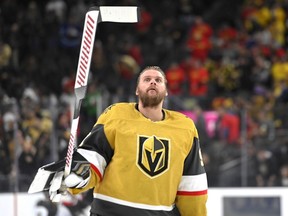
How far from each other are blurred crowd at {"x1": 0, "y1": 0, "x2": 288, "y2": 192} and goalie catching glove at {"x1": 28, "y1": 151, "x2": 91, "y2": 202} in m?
2.91

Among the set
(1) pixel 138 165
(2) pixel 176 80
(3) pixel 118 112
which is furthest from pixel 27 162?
(2) pixel 176 80

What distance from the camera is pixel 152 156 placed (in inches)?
173

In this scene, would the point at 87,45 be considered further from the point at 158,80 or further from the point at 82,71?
the point at 158,80

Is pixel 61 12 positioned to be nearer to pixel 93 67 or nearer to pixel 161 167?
pixel 93 67

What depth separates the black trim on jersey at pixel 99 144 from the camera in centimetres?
442

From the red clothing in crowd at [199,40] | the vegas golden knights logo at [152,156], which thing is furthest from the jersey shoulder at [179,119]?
the red clothing in crowd at [199,40]

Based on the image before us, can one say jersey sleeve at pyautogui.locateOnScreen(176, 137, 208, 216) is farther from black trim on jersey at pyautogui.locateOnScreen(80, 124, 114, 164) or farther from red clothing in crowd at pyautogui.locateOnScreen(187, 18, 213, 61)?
red clothing in crowd at pyautogui.locateOnScreen(187, 18, 213, 61)

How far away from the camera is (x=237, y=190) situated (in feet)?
24.4

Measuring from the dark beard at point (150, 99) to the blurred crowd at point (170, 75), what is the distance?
9.35 ft

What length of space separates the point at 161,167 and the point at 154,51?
8.57 m

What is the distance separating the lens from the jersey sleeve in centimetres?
453

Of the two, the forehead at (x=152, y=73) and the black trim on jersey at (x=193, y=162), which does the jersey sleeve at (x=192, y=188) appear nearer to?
the black trim on jersey at (x=193, y=162)

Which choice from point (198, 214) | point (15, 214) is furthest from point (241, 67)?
point (198, 214)

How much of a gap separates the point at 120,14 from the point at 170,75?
296 inches
